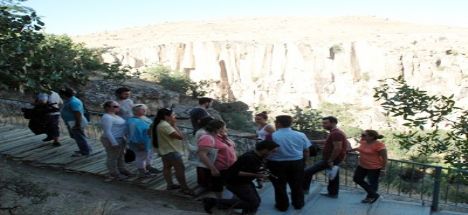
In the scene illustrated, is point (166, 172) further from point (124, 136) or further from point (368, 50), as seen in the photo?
point (368, 50)

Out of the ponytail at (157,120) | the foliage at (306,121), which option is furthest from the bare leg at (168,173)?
the foliage at (306,121)

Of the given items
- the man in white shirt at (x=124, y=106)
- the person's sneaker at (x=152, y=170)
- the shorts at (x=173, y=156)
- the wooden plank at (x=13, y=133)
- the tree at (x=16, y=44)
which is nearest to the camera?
the tree at (x=16, y=44)

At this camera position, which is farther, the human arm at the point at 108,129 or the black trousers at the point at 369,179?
the black trousers at the point at 369,179

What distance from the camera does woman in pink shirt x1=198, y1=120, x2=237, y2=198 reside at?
7.09m

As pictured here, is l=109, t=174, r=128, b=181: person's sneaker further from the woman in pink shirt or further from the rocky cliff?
the rocky cliff

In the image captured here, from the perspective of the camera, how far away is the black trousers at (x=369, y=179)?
27.8 ft

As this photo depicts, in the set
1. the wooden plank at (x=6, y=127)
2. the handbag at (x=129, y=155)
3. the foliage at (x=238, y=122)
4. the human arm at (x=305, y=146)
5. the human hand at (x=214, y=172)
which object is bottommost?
the foliage at (x=238, y=122)

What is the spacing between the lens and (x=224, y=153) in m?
7.34

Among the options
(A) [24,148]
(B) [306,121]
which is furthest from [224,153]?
(B) [306,121]

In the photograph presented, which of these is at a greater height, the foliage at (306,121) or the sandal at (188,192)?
the sandal at (188,192)

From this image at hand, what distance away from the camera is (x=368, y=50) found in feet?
271

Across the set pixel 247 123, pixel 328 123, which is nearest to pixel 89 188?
pixel 328 123

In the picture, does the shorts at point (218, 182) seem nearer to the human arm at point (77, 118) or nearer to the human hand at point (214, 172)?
the human hand at point (214, 172)

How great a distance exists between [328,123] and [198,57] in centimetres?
7794
